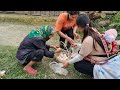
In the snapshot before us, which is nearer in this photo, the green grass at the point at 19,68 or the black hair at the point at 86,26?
the black hair at the point at 86,26

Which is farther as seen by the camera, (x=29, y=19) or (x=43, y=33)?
(x=29, y=19)

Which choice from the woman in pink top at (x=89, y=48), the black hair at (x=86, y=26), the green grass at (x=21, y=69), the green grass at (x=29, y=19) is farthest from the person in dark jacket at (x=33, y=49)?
the green grass at (x=29, y=19)

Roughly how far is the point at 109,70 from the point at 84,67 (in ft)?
1.49

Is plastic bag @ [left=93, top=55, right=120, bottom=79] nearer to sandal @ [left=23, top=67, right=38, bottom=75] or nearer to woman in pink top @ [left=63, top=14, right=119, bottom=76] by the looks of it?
woman in pink top @ [left=63, top=14, right=119, bottom=76]

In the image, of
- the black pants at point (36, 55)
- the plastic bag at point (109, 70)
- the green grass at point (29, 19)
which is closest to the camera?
the plastic bag at point (109, 70)

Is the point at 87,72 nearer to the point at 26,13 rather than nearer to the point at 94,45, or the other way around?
the point at 94,45

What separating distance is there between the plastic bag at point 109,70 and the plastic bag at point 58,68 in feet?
2.07

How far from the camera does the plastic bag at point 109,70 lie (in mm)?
4301

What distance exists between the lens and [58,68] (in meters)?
4.94

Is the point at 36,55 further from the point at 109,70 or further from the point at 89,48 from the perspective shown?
the point at 109,70

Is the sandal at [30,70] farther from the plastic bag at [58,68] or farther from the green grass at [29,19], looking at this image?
the green grass at [29,19]

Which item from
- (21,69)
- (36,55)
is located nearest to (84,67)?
(36,55)

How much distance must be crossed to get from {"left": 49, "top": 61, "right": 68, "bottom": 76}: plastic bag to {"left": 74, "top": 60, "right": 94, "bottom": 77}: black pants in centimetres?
24

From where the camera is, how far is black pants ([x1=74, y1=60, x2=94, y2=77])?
459cm
